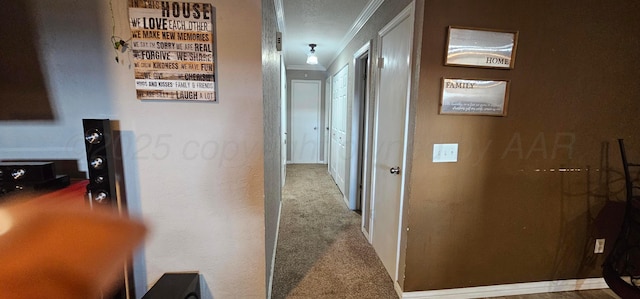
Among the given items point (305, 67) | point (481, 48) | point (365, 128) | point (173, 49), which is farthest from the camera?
point (305, 67)

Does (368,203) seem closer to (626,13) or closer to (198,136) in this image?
(198,136)

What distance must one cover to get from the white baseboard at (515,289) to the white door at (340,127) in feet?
6.59

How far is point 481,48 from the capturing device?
1.50 meters

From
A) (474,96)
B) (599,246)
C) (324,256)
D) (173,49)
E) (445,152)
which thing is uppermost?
(173,49)

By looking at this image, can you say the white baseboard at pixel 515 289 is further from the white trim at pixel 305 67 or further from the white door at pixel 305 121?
the white trim at pixel 305 67

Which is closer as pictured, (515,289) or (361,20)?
(515,289)

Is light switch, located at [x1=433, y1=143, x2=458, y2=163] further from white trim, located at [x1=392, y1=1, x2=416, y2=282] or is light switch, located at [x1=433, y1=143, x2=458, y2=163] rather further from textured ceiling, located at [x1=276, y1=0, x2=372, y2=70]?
textured ceiling, located at [x1=276, y1=0, x2=372, y2=70]

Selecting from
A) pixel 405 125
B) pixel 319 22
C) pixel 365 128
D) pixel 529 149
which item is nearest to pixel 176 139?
pixel 405 125

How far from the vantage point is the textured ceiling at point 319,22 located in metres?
2.42

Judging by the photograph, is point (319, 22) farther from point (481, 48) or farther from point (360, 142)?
point (481, 48)

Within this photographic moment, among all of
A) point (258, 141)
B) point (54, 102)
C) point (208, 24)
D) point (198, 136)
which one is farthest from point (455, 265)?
point (54, 102)

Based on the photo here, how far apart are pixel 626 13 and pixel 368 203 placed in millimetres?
2236

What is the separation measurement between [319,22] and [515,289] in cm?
305

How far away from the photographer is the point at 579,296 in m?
1.83
